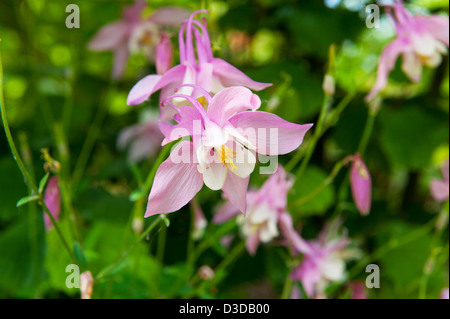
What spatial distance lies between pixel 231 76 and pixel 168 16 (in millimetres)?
438

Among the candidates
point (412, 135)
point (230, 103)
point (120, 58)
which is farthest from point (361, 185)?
point (120, 58)

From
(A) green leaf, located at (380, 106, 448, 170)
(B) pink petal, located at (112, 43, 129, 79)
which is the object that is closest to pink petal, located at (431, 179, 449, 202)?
(A) green leaf, located at (380, 106, 448, 170)

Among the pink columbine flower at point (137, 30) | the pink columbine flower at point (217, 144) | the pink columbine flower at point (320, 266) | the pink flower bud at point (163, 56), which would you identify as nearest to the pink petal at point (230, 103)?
the pink columbine flower at point (217, 144)

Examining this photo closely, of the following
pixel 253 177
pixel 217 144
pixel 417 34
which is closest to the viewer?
pixel 217 144

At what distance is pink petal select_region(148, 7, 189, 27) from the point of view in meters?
0.80

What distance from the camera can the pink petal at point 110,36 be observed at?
2.63 ft

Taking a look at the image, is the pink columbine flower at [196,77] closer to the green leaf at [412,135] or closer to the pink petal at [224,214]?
the pink petal at [224,214]

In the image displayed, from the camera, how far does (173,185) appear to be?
376 mm

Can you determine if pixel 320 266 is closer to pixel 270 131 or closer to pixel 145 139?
pixel 270 131

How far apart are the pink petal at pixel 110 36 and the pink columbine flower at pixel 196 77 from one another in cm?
40
